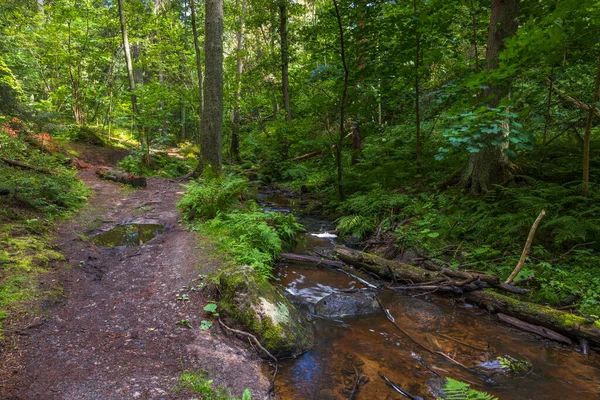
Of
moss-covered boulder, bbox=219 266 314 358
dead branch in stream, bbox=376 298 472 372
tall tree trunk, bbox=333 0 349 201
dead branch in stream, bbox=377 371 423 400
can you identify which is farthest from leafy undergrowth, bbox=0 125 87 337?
tall tree trunk, bbox=333 0 349 201

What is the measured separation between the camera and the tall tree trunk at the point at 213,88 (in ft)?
32.4

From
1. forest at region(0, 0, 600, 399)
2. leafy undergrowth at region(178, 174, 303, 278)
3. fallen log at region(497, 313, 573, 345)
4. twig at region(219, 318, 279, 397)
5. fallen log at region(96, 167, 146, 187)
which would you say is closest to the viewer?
twig at region(219, 318, 279, 397)

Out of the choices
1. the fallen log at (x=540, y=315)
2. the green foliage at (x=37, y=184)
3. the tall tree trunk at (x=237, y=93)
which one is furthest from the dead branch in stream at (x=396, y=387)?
the tall tree trunk at (x=237, y=93)

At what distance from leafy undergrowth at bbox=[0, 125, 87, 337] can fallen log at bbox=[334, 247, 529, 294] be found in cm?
530

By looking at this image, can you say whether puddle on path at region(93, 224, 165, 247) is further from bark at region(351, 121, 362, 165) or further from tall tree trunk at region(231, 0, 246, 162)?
tall tree trunk at region(231, 0, 246, 162)

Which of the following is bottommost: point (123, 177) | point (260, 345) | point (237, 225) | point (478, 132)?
point (260, 345)

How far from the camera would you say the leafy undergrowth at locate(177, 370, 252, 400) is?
288 centimetres

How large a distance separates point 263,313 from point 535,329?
3.94m

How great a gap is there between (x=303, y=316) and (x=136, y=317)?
2.36 metres

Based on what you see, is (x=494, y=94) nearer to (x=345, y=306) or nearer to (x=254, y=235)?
(x=345, y=306)

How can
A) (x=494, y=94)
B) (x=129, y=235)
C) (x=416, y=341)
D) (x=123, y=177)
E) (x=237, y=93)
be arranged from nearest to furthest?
1. (x=416, y=341)
2. (x=494, y=94)
3. (x=129, y=235)
4. (x=123, y=177)
5. (x=237, y=93)

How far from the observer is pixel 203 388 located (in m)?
2.94

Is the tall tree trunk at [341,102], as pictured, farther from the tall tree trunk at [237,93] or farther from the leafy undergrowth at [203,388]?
the tall tree trunk at [237,93]

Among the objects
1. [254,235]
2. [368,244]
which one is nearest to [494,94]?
[368,244]
